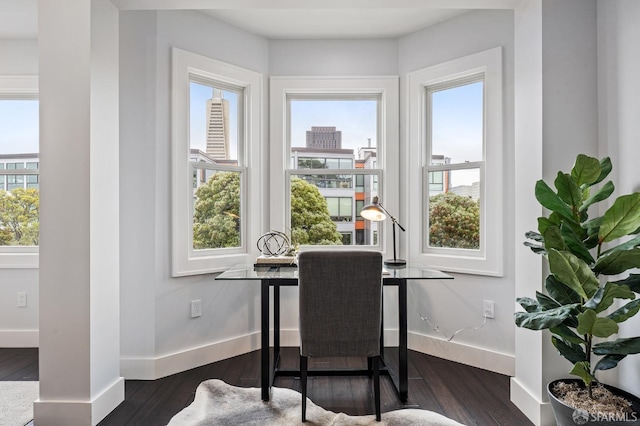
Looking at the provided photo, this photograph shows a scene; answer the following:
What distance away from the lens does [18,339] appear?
136 inches

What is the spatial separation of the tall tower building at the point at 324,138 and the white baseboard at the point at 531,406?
93.8 inches

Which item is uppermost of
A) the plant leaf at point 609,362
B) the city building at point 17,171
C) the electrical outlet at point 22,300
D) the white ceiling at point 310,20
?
the white ceiling at point 310,20

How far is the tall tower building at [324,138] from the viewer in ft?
12.0

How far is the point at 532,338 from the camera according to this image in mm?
2227

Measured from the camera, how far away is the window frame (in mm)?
3480

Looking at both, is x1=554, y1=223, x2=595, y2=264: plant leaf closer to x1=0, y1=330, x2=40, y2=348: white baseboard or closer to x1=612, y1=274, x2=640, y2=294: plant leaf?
x1=612, y1=274, x2=640, y2=294: plant leaf

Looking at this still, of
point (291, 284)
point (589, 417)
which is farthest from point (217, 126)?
point (589, 417)

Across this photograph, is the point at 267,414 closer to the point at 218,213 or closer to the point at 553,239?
the point at 218,213

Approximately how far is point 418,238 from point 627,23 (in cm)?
200

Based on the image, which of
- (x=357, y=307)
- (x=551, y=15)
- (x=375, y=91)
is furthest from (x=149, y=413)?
(x=551, y=15)

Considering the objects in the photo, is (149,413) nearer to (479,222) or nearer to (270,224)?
(270,224)

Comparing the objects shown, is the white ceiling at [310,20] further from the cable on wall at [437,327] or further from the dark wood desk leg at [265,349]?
the cable on wall at [437,327]

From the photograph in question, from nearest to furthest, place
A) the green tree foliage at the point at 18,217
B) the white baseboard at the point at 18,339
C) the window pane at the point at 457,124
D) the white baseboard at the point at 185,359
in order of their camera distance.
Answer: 1. the white baseboard at the point at 185,359
2. the window pane at the point at 457,124
3. the white baseboard at the point at 18,339
4. the green tree foliage at the point at 18,217

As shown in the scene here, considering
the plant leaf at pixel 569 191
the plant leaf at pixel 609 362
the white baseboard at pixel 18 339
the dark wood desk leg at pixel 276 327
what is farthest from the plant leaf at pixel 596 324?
the white baseboard at pixel 18 339
